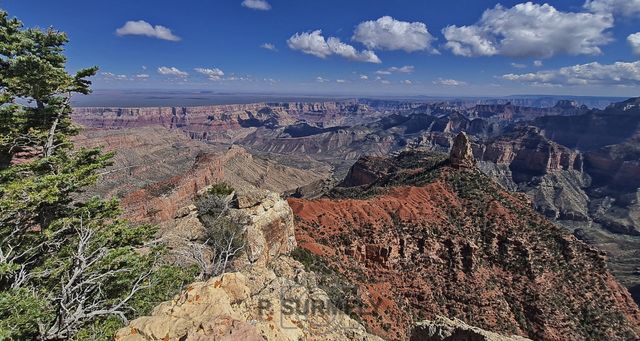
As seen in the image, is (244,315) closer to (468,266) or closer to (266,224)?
(266,224)

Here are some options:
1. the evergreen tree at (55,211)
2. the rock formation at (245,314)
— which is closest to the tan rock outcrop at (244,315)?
the rock formation at (245,314)

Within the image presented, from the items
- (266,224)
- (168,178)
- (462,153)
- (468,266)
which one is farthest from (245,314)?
(168,178)

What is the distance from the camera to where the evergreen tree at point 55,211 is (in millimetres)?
13547

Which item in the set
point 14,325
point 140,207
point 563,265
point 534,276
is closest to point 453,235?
point 534,276

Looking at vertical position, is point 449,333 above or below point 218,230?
below

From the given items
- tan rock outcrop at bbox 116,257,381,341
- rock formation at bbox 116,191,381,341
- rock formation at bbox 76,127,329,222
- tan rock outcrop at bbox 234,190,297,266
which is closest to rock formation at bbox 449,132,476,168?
rock formation at bbox 76,127,329,222

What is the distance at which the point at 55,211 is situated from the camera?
54.2 feet

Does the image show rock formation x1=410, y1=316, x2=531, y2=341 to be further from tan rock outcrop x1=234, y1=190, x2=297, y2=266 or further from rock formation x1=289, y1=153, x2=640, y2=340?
rock formation x1=289, y1=153, x2=640, y2=340

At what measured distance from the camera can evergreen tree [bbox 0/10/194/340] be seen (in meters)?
13.5

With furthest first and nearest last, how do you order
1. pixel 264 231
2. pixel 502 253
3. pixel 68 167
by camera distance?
pixel 502 253
pixel 264 231
pixel 68 167

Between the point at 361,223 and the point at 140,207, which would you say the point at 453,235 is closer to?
the point at 361,223

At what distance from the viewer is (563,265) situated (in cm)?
4766

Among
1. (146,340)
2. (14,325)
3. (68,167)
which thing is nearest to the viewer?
(146,340)

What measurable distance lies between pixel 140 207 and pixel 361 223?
40707mm
